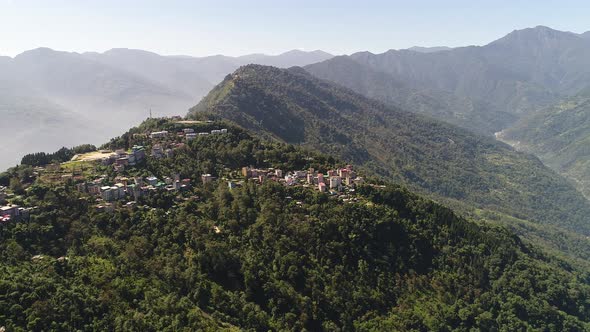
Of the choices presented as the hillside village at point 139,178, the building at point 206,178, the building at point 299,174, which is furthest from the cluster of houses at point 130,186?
the building at point 299,174

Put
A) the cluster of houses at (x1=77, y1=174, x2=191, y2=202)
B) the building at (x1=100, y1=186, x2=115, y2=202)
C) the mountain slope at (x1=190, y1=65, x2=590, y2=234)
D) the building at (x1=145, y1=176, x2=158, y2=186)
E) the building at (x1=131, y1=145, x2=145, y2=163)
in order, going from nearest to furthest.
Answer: the building at (x1=100, y1=186, x2=115, y2=202) → the cluster of houses at (x1=77, y1=174, x2=191, y2=202) → the building at (x1=145, y1=176, x2=158, y2=186) → the building at (x1=131, y1=145, x2=145, y2=163) → the mountain slope at (x1=190, y1=65, x2=590, y2=234)

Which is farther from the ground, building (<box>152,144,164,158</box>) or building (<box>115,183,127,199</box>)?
building (<box>152,144,164,158</box>)

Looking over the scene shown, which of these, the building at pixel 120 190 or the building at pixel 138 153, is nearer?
the building at pixel 120 190

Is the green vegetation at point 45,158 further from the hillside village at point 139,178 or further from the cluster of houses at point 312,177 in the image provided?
the cluster of houses at point 312,177

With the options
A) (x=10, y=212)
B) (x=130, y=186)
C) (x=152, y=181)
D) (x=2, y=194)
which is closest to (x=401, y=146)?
(x=152, y=181)

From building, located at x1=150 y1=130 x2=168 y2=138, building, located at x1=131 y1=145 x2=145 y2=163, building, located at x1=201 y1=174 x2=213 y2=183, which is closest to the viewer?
building, located at x1=201 y1=174 x2=213 y2=183

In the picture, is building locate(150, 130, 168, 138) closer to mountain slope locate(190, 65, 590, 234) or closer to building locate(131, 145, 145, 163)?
building locate(131, 145, 145, 163)

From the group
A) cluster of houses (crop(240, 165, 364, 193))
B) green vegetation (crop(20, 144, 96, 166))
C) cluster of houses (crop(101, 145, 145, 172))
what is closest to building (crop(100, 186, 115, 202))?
cluster of houses (crop(101, 145, 145, 172))
